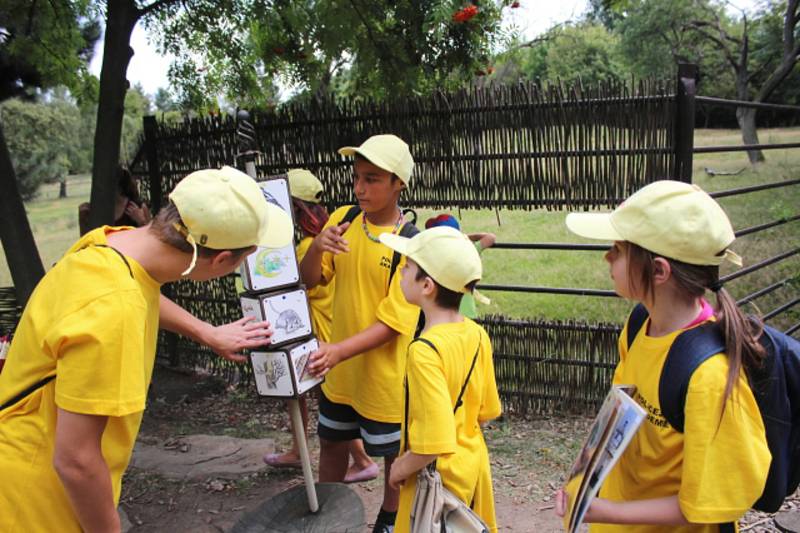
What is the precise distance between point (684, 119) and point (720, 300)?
7.85 ft

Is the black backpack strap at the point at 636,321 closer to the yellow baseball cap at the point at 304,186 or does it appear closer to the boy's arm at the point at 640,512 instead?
the boy's arm at the point at 640,512

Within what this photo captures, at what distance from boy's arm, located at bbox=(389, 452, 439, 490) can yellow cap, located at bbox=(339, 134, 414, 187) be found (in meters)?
1.16

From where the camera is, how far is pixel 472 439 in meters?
Result: 2.02

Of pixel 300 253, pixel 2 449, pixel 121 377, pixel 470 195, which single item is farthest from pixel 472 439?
pixel 470 195

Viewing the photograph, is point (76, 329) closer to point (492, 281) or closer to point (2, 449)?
point (2, 449)

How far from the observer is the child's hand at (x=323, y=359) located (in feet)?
7.86

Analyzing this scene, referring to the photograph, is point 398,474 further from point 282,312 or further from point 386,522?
point 386,522

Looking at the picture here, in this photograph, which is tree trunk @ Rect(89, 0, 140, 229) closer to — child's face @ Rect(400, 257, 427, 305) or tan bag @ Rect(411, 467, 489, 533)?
child's face @ Rect(400, 257, 427, 305)

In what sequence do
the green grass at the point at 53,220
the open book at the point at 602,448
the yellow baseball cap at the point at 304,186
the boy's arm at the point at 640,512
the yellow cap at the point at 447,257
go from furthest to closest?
the green grass at the point at 53,220 < the yellow baseball cap at the point at 304,186 < the yellow cap at the point at 447,257 < the boy's arm at the point at 640,512 < the open book at the point at 602,448

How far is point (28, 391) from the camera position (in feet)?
4.82

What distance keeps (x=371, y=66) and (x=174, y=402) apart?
10.2 ft

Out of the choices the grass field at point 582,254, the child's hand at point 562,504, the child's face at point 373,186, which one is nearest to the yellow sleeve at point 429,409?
the child's hand at point 562,504

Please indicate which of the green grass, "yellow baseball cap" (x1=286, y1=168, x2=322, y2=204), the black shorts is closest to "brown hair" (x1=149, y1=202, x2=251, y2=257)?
the black shorts

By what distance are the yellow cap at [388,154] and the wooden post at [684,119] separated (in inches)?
71.2
